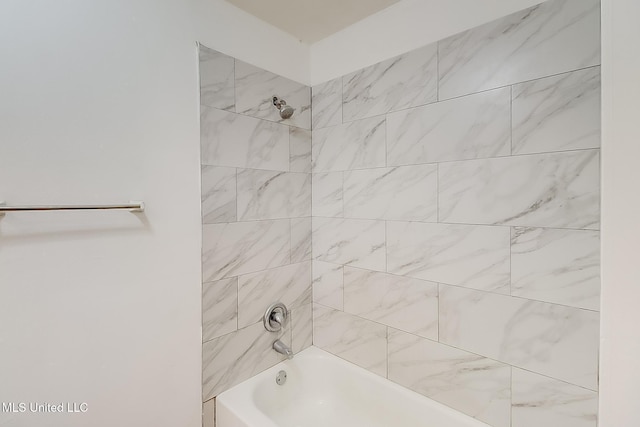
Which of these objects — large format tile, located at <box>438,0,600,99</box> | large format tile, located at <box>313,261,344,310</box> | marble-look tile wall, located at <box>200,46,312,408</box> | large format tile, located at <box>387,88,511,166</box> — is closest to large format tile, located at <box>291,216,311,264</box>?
marble-look tile wall, located at <box>200,46,312,408</box>

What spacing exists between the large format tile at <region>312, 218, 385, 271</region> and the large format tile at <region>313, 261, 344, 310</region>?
49 millimetres

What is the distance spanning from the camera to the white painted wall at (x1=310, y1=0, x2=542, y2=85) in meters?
1.35

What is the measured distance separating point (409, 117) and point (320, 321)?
138cm

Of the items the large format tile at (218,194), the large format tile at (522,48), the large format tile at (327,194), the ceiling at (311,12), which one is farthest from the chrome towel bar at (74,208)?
the large format tile at (522,48)

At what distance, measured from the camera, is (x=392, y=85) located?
163cm

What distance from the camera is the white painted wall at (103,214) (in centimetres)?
102

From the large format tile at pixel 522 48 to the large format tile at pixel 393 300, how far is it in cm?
96

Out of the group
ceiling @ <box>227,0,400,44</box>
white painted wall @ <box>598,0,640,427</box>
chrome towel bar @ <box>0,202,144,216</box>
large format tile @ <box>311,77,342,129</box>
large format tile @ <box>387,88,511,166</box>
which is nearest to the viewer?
white painted wall @ <box>598,0,640,427</box>

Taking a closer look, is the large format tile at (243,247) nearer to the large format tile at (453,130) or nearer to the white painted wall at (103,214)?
the white painted wall at (103,214)

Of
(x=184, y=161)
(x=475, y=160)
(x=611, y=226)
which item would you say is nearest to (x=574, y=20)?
(x=475, y=160)

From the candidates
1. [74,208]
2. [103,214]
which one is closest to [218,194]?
[103,214]

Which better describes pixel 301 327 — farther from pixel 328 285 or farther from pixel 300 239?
pixel 300 239

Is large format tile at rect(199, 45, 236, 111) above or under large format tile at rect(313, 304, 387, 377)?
above

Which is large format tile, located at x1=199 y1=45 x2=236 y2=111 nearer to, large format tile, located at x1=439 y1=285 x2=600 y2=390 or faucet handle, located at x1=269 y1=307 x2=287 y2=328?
faucet handle, located at x1=269 y1=307 x2=287 y2=328
